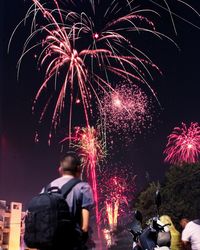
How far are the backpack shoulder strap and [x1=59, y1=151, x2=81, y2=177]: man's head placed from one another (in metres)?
0.14

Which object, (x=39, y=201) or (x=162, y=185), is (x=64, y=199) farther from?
(x=162, y=185)

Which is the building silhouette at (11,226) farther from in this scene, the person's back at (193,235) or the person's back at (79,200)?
the person's back at (79,200)

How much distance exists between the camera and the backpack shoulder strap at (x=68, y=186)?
4242 mm

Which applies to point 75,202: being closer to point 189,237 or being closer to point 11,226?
point 189,237

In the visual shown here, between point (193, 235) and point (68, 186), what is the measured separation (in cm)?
387

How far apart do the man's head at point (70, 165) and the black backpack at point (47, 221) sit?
0.48 meters

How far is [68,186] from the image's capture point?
169 inches

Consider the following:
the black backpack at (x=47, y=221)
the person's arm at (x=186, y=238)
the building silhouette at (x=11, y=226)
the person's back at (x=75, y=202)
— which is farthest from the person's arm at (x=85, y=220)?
the building silhouette at (x=11, y=226)

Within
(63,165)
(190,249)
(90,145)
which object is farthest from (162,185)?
(63,165)

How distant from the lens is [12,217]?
6222cm

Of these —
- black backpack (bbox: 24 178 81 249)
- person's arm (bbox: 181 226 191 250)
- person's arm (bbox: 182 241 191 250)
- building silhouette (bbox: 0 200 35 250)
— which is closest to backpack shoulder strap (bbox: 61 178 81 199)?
black backpack (bbox: 24 178 81 249)

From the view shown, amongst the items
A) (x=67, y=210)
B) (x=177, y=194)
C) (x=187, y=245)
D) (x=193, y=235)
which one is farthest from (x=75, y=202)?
(x=177, y=194)

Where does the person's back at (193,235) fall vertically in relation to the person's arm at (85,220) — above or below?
above

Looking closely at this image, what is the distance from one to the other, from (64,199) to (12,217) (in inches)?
2391
